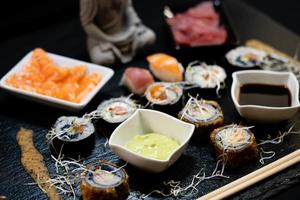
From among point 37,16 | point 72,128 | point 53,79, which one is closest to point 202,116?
point 72,128

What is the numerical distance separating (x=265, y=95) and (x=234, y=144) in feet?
1.41

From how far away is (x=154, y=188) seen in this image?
2.24 m

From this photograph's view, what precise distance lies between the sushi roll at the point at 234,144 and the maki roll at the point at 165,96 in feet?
1.04

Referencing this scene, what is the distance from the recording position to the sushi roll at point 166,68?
2807 millimetres

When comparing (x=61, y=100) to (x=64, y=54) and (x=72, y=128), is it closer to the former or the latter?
(x=72, y=128)

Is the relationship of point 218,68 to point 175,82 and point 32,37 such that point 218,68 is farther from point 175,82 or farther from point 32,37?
point 32,37

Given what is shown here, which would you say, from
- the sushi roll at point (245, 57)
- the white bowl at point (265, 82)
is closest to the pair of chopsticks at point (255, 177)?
the white bowl at point (265, 82)

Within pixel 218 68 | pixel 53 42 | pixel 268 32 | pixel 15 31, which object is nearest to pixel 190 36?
pixel 218 68

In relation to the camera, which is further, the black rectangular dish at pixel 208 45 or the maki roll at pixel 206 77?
the black rectangular dish at pixel 208 45

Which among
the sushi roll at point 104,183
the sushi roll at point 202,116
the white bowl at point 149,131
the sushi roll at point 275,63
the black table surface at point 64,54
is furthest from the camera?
the sushi roll at point 275,63

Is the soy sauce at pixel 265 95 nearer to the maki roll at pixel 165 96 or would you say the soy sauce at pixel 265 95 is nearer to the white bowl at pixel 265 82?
the white bowl at pixel 265 82

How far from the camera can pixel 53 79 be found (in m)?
2.73

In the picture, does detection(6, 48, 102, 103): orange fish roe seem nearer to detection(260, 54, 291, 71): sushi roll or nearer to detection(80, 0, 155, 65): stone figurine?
detection(80, 0, 155, 65): stone figurine

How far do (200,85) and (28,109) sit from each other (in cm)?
89
